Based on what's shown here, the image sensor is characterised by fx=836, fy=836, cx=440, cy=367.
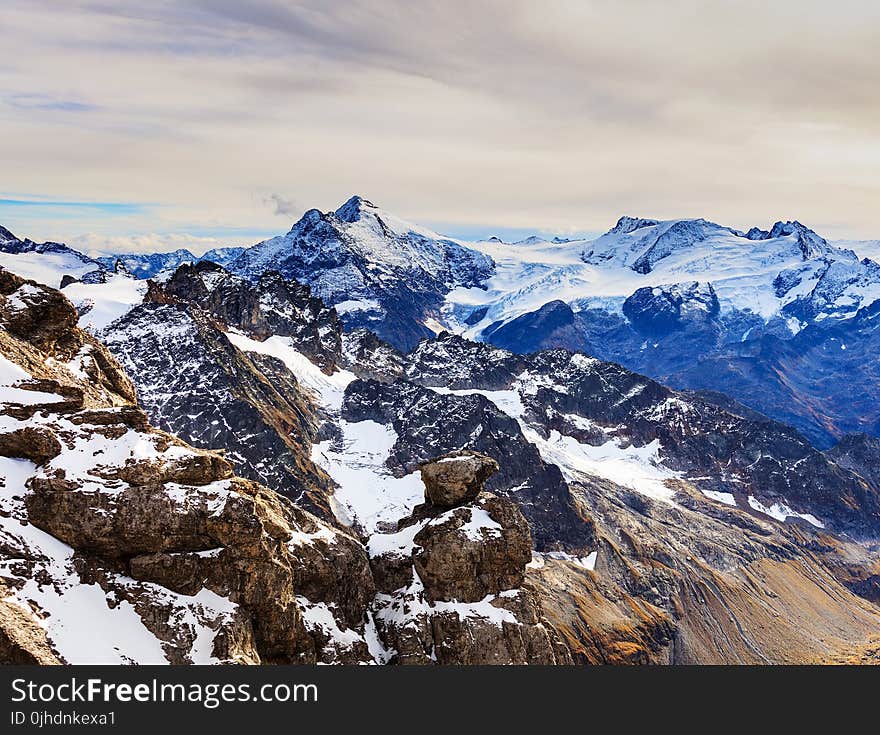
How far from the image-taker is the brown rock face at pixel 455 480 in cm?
10056

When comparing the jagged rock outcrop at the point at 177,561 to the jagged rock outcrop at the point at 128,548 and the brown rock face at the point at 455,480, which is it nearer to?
the jagged rock outcrop at the point at 128,548

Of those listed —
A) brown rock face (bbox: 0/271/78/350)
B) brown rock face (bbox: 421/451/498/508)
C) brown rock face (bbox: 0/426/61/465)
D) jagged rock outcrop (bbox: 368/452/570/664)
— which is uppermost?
brown rock face (bbox: 0/271/78/350)

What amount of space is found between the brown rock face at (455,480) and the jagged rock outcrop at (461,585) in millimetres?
121

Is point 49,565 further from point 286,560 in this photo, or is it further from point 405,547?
point 405,547

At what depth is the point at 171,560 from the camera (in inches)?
2768

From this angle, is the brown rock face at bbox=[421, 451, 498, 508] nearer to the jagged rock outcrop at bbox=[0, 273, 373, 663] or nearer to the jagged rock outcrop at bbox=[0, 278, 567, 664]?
the jagged rock outcrop at bbox=[0, 278, 567, 664]

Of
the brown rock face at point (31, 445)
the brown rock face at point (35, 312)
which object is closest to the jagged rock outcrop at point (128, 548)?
the brown rock face at point (31, 445)

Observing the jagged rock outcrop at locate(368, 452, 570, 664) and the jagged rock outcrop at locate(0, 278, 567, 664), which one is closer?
the jagged rock outcrop at locate(0, 278, 567, 664)

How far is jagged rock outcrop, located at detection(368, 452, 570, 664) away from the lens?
8869cm

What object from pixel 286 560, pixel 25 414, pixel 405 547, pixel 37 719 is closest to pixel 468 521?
pixel 405 547

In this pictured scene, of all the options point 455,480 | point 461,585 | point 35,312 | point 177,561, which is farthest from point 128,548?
point 455,480

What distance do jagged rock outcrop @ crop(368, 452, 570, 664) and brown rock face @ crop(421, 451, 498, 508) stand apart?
0.12 meters

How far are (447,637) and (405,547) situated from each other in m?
12.3

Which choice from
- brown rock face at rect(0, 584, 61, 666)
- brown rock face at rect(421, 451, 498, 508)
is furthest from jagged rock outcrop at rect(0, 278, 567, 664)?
brown rock face at rect(421, 451, 498, 508)
